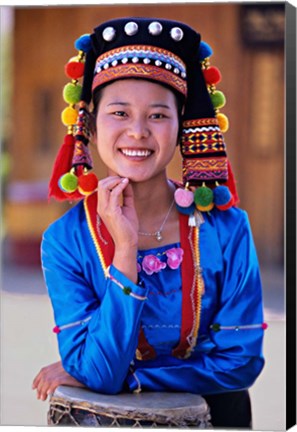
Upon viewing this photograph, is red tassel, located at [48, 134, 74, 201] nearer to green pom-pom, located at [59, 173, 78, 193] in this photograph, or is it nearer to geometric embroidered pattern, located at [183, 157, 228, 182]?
green pom-pom, located at [59, 173, 78, 193]

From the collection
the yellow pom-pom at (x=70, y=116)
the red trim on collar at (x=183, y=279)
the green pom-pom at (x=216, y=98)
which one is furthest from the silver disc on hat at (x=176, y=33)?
the red trim on collar at (x=183, y=279)

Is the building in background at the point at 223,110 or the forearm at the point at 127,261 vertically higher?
the building in background at the point at 223,110

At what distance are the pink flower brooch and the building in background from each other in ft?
14.5

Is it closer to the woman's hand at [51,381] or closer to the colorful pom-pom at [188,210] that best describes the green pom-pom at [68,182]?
the colorful pom-pom at [188,210]

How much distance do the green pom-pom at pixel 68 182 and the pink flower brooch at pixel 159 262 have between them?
392mm

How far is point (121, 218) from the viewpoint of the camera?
2965mm

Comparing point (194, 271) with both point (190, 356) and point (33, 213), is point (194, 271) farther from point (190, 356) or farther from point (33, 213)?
point (33, 213)

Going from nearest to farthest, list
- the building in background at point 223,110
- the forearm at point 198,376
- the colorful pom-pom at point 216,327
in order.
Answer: the forearm at point 198,376
the colorful pom-pom at point 216,327
the building in background at point 223,110

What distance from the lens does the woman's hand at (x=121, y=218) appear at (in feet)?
9.60

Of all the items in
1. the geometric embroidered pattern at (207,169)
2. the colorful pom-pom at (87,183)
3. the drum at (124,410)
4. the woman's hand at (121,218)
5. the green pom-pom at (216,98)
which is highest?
the green pom-pom at (216,98)

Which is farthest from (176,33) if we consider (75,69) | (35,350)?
(35,350)

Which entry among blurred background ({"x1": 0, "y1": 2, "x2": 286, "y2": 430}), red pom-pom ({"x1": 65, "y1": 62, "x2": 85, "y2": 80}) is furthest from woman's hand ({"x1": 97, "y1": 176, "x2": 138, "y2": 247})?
blurred background ({"x1": 0, "y1": 2, "x2": 286, "y2": 430})

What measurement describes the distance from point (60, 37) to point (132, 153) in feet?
16.2

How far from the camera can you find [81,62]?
10.4ft
